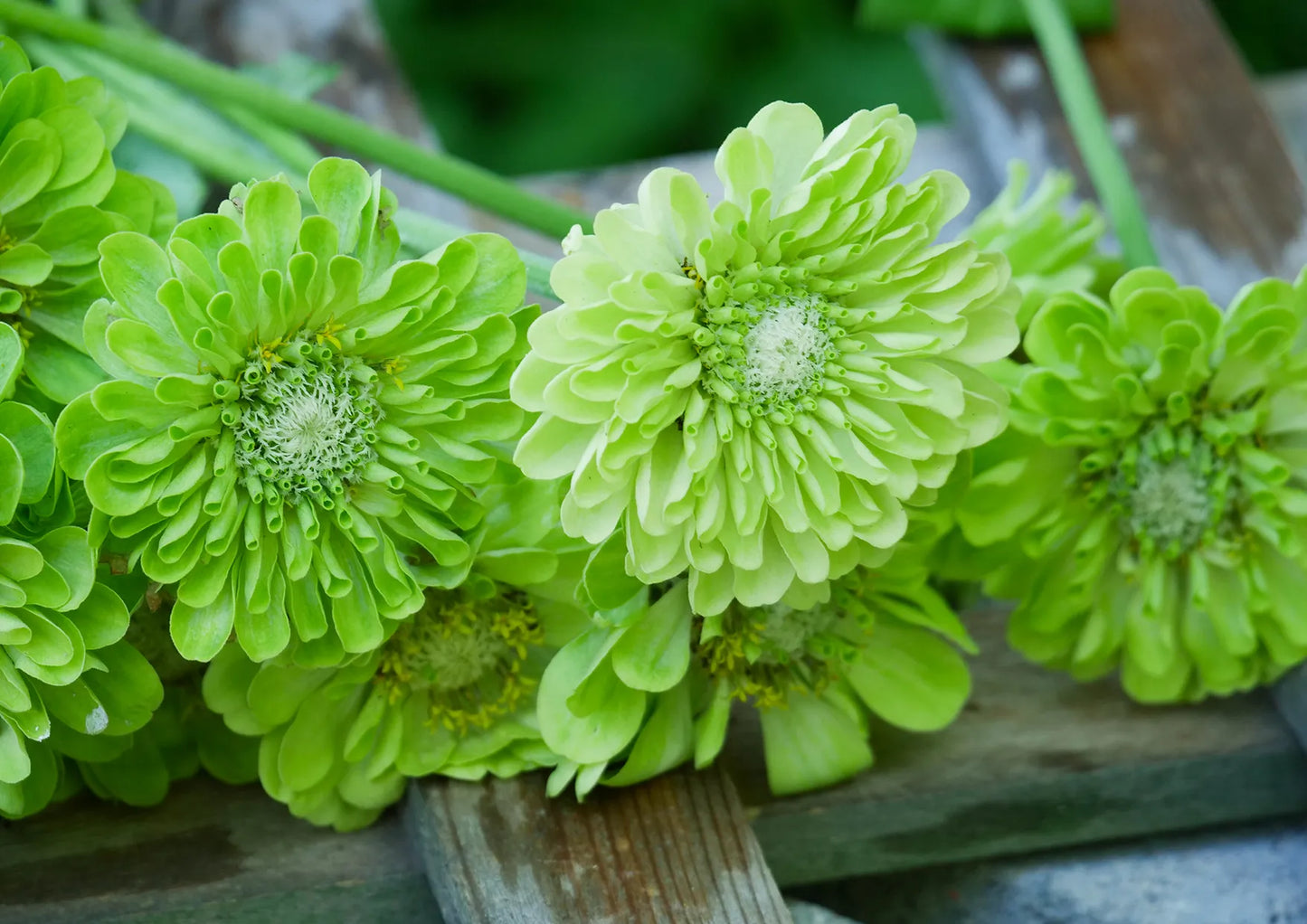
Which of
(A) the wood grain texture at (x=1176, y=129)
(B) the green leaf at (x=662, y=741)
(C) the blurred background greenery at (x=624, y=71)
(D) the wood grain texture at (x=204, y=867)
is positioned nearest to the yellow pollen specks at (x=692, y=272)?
(B) the green leaf at (x=662, y=741)

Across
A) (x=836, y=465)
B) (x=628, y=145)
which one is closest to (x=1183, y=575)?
(x=836, y=465)

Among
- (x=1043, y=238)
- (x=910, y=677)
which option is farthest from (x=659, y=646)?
(x=1043, y=238)

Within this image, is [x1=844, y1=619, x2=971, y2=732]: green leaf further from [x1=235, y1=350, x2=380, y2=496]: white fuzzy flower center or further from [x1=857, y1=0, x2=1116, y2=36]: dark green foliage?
[x1=857, y1=0, x2=1116, y2=36]: dark green foliage

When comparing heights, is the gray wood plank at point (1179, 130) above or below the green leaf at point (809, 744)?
above

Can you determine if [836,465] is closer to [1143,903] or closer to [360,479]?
[360,479]

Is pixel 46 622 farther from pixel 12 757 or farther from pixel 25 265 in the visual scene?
pixel 25 265

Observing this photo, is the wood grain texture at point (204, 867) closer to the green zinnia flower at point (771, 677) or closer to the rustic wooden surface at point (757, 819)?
the rustic wooden surface at point (757, 819)
